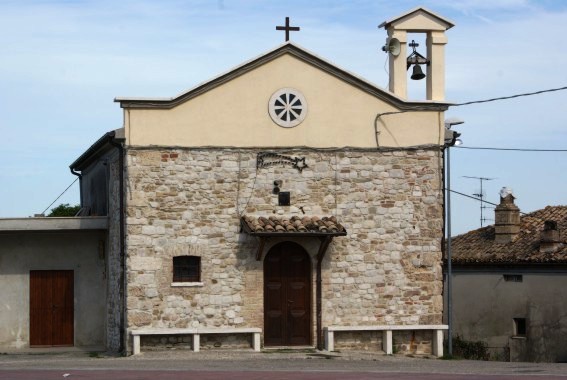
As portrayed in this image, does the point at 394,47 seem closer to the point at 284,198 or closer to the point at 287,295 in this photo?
the point at 284,198

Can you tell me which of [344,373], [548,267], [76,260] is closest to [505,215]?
[548,267]

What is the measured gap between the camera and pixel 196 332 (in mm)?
24516

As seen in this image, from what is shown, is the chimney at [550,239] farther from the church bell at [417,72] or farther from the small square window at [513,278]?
the church bell at [417,72]

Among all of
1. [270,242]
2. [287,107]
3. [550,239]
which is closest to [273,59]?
[287,107]

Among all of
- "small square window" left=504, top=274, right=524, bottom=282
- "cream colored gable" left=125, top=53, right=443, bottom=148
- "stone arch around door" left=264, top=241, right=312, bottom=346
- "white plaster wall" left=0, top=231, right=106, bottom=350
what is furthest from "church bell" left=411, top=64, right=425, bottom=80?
"small square window" left=504, top=274, right=524, bottom=282

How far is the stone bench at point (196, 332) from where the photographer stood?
24.3 m

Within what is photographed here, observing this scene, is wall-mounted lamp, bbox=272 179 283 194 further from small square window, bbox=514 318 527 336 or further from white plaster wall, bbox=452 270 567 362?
small square window, bbox=514 318 527 336

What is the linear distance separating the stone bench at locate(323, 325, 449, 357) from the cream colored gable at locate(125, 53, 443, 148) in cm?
416

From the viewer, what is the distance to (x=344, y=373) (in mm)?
20281

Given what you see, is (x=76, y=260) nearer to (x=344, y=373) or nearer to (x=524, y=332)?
(x=344, y=373)

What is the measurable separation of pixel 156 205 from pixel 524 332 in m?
16.0

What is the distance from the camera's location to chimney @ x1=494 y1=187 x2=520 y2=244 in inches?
1500

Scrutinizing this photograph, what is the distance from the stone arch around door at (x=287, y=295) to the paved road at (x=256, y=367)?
0.96 m

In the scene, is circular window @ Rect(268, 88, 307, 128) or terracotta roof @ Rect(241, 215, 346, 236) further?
circular window @ Rect(268, 88, 307, 128)
